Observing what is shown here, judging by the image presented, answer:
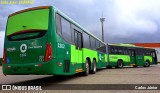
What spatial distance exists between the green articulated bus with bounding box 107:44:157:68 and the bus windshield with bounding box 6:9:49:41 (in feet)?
60.5

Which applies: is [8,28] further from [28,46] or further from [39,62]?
[39,62]

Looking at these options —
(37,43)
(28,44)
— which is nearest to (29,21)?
(28,44)

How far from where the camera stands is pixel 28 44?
10.9 metres

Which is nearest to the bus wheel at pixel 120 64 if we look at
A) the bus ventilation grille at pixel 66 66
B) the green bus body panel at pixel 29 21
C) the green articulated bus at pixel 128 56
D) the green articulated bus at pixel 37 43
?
the green articulated bus at pixel 128 56

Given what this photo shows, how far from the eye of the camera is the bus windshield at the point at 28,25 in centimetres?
1095

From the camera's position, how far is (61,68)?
441 inches

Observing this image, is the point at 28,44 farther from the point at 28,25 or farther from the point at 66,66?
the point at 66,66

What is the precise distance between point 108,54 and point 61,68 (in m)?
18.2

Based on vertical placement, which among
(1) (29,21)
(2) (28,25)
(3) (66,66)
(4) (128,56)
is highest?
(1) (29,21)

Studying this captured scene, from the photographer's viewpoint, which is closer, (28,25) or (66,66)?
(28,25)

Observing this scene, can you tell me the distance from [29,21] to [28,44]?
3.31ft

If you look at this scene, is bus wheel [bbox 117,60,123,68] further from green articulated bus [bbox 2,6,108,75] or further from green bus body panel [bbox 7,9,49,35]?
green bus body panel [bbox 7,9,49,35]

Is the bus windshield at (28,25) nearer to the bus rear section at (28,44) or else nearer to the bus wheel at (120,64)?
the bus rear section at (28,44)

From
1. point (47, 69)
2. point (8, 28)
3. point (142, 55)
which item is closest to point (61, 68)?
point (47, 69)
